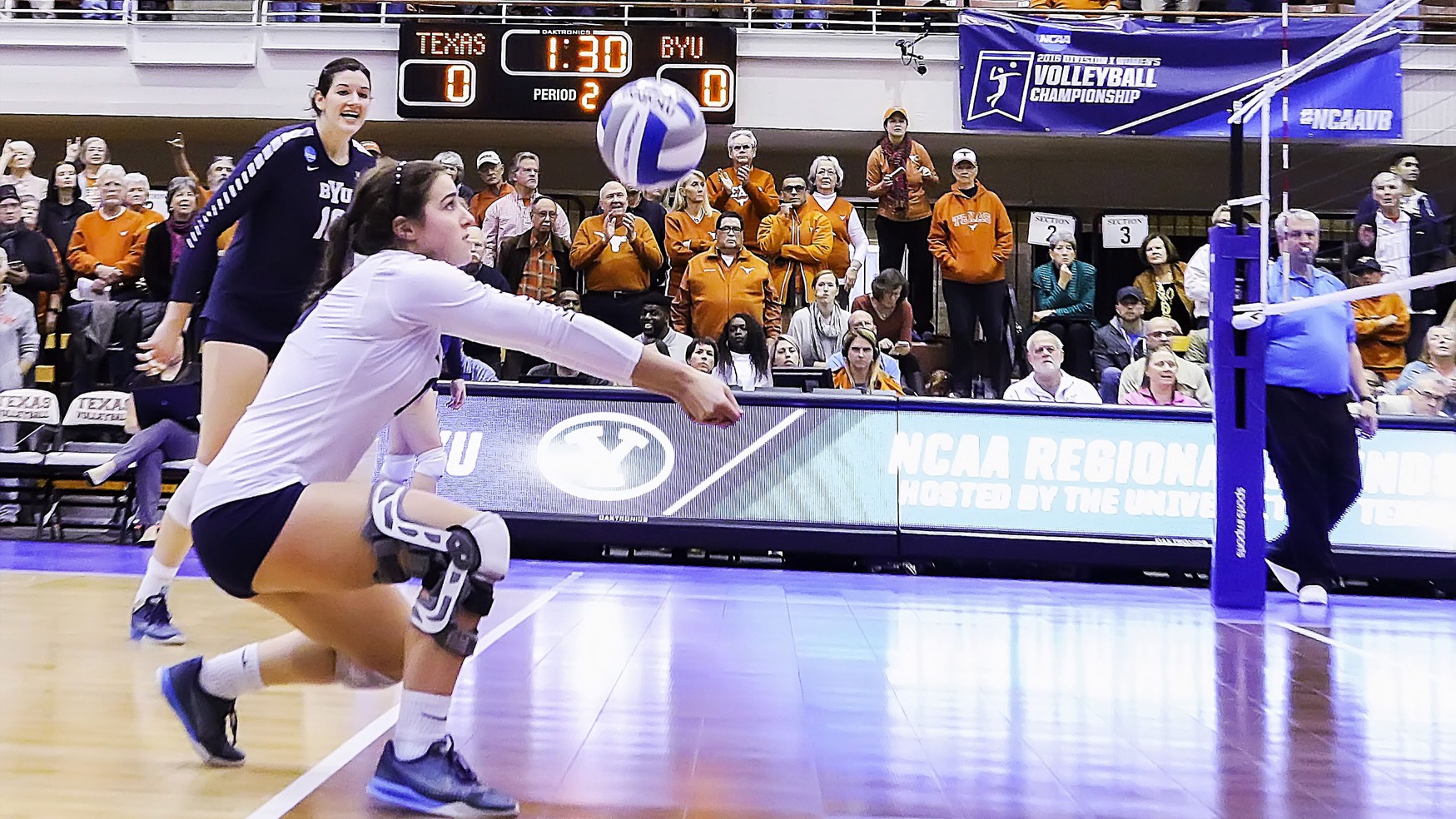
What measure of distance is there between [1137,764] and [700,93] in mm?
10827

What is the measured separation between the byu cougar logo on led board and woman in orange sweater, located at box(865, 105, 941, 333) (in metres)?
3.95

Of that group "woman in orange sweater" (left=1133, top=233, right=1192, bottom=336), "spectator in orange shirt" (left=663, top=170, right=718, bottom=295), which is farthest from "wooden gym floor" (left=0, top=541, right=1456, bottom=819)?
"woman in orange sweater" (left=1133, top=233, right=1192, bottom=336)

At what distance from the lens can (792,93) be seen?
46.4 ft

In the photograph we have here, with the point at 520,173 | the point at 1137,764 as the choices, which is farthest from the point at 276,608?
the point at 520,173

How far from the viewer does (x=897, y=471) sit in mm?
8703

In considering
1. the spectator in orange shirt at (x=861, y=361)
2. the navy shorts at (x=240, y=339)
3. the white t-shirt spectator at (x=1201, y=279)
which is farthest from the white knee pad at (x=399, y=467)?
the spectator in orange shirt at (x=861, y=361)

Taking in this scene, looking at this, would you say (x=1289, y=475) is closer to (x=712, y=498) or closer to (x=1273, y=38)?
(x=712, y=498)

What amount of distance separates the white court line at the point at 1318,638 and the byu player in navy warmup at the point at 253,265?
15.2ft

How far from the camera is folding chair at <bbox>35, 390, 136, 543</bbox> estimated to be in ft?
30.0

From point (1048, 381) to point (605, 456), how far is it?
10.8ft

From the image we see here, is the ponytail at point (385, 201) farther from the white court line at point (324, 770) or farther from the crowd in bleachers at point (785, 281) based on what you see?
the crowd in bleachers at point (785, 281)

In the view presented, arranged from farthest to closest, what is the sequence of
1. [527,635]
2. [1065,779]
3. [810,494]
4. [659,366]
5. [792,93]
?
[792,93] < [810,494] < [527,635] < [1065,779] < [659,366]

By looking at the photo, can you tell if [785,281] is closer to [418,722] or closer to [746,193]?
[746,193]

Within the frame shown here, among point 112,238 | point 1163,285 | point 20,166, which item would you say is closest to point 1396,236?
point 1163,285
